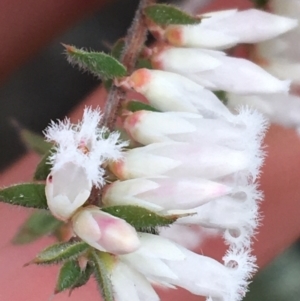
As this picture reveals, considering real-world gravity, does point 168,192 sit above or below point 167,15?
below

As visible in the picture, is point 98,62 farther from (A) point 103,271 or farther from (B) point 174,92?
(A) point 103,271

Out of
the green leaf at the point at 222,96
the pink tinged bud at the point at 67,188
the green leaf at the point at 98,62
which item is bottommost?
the green leaf at the point at 222,96

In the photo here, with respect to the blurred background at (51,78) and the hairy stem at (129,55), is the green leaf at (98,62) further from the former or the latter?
the blurred background at (51,78)

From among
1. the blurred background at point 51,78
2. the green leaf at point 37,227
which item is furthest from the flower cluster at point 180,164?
the blurred background at point 51,78

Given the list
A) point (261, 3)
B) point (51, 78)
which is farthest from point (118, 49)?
point (51, 78)

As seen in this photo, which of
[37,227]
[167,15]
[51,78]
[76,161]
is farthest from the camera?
[51,78]
